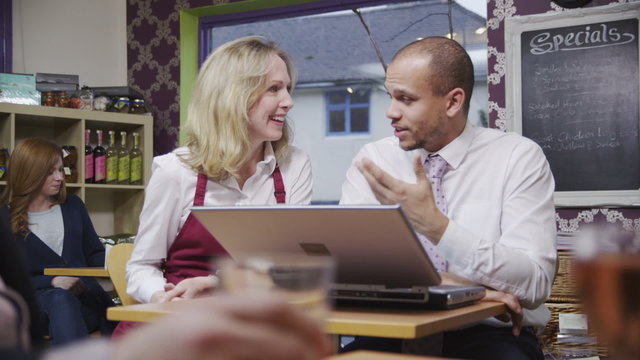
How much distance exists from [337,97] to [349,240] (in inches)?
164

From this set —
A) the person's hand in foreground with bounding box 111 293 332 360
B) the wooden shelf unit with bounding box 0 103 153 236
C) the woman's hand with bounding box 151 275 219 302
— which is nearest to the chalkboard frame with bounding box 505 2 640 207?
the wooden shelf unit with bounding box 0 103 153 236

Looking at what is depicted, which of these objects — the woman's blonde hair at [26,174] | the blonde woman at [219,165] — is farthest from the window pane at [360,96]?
the blonde woman at [219,165]

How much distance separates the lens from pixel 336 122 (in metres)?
5.30

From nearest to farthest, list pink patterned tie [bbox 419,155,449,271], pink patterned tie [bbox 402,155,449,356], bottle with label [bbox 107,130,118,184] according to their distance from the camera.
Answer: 1. pink patterned tie [bbox 402,155,449,356]
2. pink patterned tie [bbox 419,155,449,271]
3. bottle with label [bbox 107,130,118,184]

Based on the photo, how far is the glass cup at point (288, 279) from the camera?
0.40 meters

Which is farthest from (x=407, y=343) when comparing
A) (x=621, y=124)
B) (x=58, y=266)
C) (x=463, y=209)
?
(x=58, y=266)

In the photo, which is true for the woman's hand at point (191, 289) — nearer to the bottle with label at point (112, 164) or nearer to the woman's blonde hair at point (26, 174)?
the woman's blonde hair at point (26, 174)

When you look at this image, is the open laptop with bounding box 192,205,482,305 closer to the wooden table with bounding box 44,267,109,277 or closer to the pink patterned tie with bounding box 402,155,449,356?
the pink patterned tie with bounding box 402,155,449,356

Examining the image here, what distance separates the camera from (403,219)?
45.9 inches

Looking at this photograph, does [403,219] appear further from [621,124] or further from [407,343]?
[621,124]

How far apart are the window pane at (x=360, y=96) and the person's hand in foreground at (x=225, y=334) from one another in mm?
4950

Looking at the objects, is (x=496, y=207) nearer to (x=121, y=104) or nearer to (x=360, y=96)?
(x=360, y=96)

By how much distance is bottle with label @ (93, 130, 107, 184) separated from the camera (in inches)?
201

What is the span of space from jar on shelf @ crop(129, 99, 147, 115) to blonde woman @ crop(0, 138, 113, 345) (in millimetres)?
891
